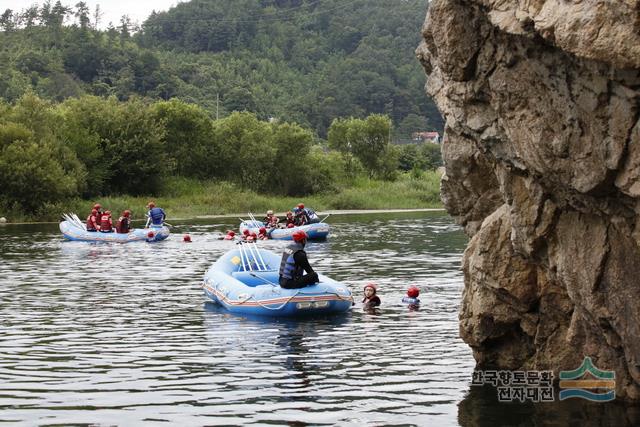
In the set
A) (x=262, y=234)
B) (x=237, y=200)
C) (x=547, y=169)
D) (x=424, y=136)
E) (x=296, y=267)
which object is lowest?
(x=424, y=136)

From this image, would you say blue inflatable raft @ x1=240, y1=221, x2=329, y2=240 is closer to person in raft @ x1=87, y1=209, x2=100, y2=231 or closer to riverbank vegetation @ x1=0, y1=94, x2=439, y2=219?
person in raft @ x1=87, y1=209, x2=100, y2=231

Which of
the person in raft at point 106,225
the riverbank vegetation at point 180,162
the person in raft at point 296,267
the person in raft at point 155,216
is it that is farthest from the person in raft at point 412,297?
the riverbank vegetation at point 180,162

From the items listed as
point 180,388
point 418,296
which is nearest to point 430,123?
point 418,296

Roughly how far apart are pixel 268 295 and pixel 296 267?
904 mm

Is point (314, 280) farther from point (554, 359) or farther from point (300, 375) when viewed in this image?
point (554, 359)

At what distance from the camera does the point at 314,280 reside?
24422 millimetres

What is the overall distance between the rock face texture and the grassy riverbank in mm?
53354

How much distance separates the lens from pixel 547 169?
12.6 meters

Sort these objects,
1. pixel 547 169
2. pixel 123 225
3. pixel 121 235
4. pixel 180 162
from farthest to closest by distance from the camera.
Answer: pixel 180 162 < pixel 123 225 < pixel 121 235 < pixel 547 169

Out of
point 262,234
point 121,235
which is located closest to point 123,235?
point 121,235

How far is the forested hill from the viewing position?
13312 centimetres

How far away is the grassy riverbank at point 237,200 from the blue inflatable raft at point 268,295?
41.8 m

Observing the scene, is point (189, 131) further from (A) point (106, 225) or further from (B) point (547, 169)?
(B) point (547, 169)

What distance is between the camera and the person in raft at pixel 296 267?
78.1ft
